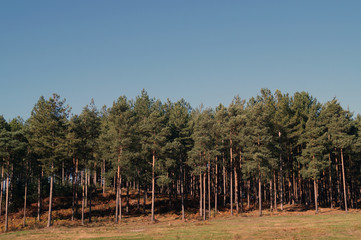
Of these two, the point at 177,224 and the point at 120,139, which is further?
the point at 120,139

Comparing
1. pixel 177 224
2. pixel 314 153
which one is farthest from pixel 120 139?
pixel 314 153

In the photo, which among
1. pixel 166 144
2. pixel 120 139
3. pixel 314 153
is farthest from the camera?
pixel 314 153

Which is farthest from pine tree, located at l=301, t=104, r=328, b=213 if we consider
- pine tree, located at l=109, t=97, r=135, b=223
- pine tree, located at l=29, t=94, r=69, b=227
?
pine tree, located at l=29, t=94, r=69, b=227

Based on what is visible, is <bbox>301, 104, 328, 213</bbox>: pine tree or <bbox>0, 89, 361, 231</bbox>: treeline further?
<bbox>301, 104, 328, 213</bbox>: pine tree

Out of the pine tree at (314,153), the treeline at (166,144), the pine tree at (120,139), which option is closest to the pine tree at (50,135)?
the treeline at (166,144)

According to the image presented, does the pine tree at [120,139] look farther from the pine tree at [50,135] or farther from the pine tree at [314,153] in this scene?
the pine tree at [314,153]

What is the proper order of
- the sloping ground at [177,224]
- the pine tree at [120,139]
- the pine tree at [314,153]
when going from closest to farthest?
the sloping ground at [177,224] → the pine tree at [120,139] → the pine tree at [314,153]

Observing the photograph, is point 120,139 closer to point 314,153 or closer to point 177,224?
point 177,224

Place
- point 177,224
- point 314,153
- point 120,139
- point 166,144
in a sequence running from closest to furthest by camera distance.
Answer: point 177,224 → point 120,139 → point 166,144 → point 314,153

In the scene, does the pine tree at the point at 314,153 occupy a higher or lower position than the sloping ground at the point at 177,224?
higher

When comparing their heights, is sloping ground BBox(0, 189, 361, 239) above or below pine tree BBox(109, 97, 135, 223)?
below

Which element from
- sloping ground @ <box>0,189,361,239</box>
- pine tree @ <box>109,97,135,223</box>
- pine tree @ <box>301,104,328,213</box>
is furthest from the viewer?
pine tree @ <box>301,104,328,213</box>

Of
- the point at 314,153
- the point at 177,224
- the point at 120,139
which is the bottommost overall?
the point at 177,224

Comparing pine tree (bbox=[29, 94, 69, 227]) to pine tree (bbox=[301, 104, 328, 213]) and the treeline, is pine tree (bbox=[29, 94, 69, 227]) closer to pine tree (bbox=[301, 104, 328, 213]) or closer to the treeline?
the treeline
